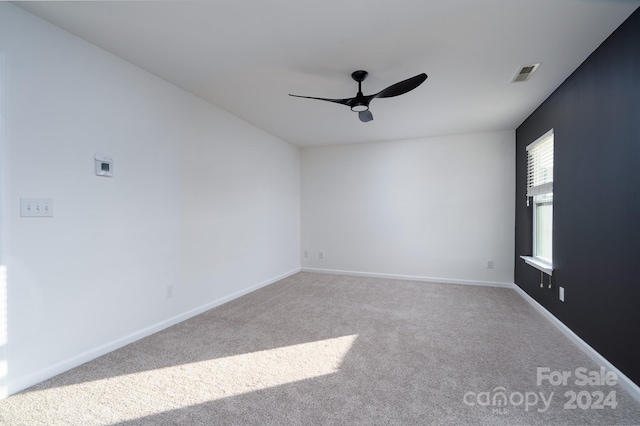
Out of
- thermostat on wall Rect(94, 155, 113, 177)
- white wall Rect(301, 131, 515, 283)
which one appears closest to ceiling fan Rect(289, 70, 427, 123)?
thermostat on wall Rect(94, 155, 113, 177)

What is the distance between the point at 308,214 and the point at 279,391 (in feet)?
12.9

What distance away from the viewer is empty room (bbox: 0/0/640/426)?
5.95ft

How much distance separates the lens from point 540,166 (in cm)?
350

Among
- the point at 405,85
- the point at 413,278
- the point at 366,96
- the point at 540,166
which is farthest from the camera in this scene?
the point at 413,278

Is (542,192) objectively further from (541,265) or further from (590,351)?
(590,351)

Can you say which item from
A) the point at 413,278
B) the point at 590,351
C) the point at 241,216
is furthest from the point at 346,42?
the point at 413,278

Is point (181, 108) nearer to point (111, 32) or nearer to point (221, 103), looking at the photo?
point (221, 103)

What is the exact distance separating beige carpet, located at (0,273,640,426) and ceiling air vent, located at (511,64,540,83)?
2.38m

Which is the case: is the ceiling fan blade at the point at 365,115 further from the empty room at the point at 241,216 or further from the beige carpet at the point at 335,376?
the beige carpet at the point at 335,376

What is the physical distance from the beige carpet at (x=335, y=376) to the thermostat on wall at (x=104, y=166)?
1.44 metres

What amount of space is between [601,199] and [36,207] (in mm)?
3983

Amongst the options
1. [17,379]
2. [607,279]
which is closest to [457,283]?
A: [607,279]

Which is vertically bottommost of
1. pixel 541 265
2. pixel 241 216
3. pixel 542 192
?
pixel 541 265

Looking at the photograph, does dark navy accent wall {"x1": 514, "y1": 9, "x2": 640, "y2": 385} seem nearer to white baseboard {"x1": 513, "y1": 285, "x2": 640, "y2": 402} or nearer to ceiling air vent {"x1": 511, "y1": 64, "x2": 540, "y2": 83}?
white baseboard {"x1": 513, "y1": 285, "x2": 640, "y2": 402}
